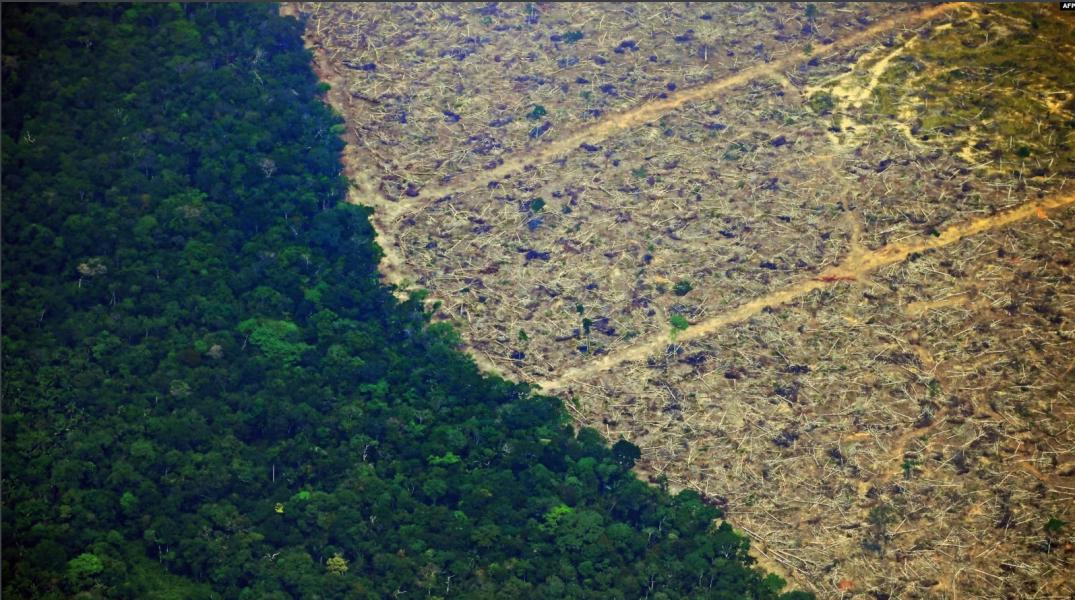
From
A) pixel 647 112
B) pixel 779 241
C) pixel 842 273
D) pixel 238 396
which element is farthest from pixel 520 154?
pixel 238 396

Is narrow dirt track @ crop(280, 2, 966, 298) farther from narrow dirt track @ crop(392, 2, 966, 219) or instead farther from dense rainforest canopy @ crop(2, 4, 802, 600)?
dense rainforest canopy @ crop(2, 4, 802, 600)

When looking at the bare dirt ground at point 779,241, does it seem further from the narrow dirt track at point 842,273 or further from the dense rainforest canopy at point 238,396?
the dense rainforest canopy at point 238,396

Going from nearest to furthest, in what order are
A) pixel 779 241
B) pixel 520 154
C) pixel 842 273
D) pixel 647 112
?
pixel 842 273
pixel 779 241
pixel 520 154
pixel 647 112

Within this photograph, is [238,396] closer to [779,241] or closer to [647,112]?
[647,112]

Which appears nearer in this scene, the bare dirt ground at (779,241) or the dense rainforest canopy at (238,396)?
the dense rainforest canopy at (238,396)

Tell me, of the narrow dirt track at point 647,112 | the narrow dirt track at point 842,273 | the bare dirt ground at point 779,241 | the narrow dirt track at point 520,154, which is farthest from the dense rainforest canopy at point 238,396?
the narrow dirt track at point 647,112

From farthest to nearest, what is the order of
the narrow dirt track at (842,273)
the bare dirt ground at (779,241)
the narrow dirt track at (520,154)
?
the narrow dirt track at (520,154), the narrow dirt track at (842,273), the bare dirt ground at (779,241)
